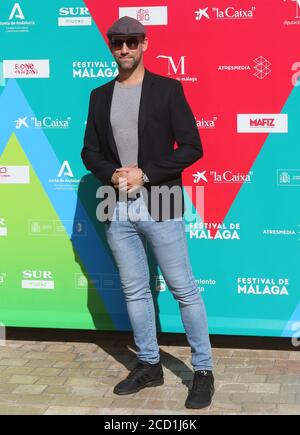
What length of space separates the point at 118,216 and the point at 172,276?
441 mm

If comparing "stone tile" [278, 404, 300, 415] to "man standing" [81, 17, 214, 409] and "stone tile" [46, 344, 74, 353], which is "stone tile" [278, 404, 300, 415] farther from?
"stone tile" [46, 344, 74, 353]

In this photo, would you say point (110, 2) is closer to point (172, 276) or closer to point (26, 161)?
point (26, 161)

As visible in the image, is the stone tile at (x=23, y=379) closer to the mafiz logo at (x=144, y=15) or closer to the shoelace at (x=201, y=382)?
the shoelace at (x=201, y=382)

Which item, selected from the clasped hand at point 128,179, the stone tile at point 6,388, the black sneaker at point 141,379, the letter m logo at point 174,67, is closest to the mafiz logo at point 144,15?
the letter m logo at point 174,67

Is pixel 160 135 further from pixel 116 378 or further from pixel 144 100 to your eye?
pixel 116 378

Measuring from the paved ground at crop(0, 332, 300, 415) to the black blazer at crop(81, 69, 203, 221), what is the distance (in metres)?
1.03

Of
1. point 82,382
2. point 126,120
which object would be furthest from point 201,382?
point 126,120

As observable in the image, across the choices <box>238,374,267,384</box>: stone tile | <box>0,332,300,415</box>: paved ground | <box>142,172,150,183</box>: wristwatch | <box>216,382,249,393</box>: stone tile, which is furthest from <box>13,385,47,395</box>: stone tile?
<box>142,172,150,183</box>: wristwatch

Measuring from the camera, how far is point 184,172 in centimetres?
479

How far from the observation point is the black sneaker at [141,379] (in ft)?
13.8

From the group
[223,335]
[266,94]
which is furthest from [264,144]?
[223,335]

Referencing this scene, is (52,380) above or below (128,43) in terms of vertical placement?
below

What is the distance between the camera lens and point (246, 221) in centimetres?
Answer: 476

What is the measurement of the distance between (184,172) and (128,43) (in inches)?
43.2
